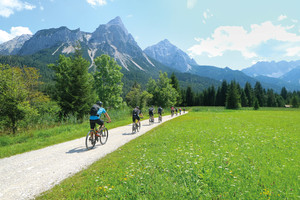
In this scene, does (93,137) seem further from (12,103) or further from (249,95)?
(249,95)

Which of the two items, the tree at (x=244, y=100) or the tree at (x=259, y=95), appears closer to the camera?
the tree at (x=244, y=100)

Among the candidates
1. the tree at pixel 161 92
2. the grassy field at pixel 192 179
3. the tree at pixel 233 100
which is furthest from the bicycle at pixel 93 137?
the tree at pixel 233 100

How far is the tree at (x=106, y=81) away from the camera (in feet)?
131

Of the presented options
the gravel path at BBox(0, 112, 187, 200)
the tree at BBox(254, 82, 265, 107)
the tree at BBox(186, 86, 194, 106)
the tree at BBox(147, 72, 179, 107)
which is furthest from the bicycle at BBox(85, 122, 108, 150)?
the tree at BBox(254, 82, 265, 107)

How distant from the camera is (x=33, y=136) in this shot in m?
13.7

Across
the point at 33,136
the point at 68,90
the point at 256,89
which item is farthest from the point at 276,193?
the point at 256,89

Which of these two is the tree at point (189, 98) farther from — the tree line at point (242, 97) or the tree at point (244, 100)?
the tree at point (244, 100)

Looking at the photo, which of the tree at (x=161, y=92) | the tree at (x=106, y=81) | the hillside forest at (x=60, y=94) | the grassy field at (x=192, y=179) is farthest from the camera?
the tree at (x=161, y=92)

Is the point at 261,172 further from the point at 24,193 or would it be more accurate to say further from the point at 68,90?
the point at 68,90

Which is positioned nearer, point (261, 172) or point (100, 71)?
point (261, 172)

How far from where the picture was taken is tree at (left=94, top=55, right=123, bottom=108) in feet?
131

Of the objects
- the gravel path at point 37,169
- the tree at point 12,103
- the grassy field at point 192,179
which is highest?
the tree at point 12,103

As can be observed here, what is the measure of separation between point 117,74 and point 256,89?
386 ft

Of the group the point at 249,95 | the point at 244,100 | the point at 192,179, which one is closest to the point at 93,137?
the point at 192,179
